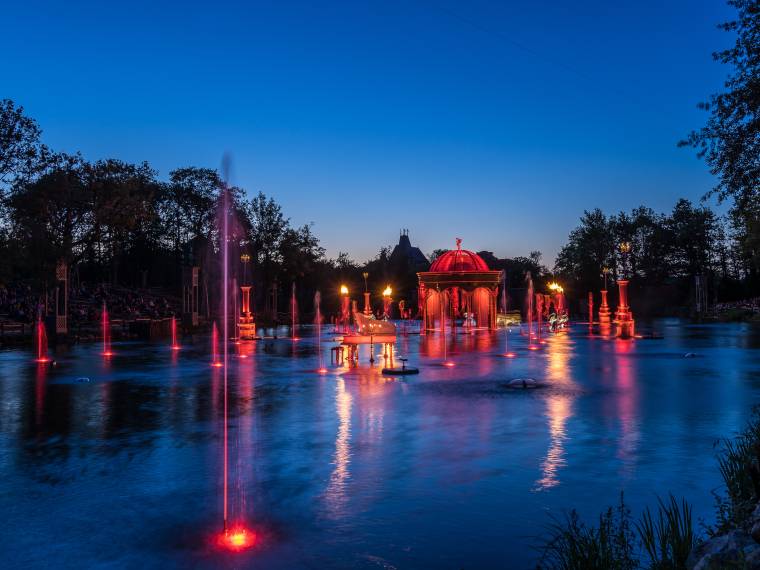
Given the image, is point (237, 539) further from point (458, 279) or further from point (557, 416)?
point (458, 279)

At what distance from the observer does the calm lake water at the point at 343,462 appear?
255 inches

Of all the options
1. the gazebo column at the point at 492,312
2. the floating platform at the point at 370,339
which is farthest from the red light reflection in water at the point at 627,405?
the gazebo column at the point at 492,312

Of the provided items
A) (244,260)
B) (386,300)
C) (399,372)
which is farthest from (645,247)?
(399,372)

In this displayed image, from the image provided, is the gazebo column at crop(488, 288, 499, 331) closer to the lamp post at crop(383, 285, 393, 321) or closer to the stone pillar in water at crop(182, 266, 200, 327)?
the lamp post at crop(383, 285, 393, 321)

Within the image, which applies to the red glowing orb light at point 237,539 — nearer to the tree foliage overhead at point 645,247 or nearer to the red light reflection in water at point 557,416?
the red light reflection in water at point 557,416

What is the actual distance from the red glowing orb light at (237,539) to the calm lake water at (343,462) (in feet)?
0.34

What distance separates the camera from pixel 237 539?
660 centimetres

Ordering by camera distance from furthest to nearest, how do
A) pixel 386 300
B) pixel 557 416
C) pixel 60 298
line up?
1. pixel 386 300
2. pixel 60 298
3. pixel 557 416

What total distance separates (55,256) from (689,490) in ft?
119

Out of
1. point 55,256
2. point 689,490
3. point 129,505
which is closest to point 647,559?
point 689,490

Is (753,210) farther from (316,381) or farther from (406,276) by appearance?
(406,276)

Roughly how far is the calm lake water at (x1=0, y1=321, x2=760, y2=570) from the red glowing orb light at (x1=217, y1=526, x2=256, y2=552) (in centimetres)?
10

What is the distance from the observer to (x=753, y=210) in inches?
691

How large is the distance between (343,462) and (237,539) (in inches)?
121
